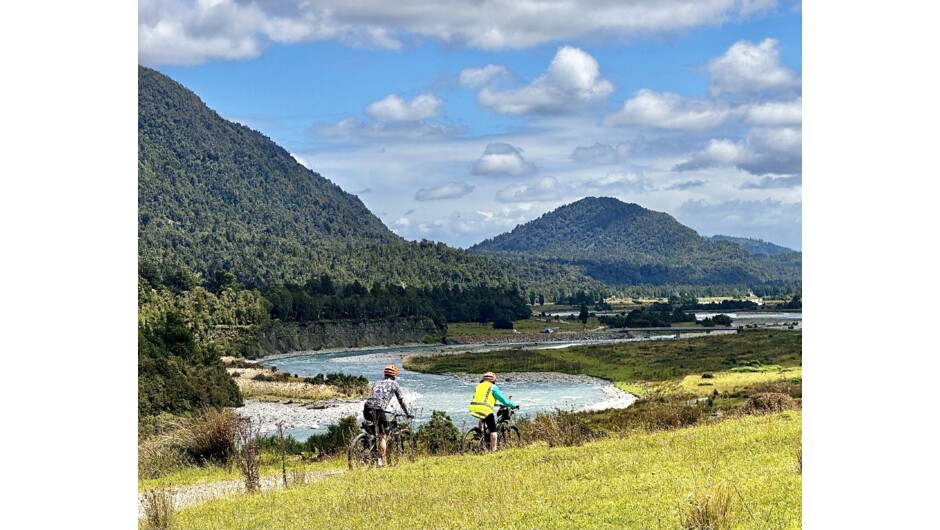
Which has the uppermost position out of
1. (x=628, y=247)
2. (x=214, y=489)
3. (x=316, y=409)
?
(x=628, y=247)

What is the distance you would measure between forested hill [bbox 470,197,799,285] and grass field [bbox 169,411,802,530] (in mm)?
117167

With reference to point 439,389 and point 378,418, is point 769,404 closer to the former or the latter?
point 378,418

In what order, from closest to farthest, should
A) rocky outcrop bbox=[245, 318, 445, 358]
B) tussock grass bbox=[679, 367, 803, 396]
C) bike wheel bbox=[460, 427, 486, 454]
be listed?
bike wheel bbox=[460, 427, 486, 454], tussock grass bbox=[679, 367, 803, 396], rocky outcrop bbox=[245, 318, 445, 358]

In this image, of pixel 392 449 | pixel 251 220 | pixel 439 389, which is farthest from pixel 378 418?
pixel 251 220

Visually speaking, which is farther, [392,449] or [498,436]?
[498,436]

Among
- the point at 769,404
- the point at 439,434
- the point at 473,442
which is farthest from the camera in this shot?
the point at 439,434

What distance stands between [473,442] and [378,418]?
176 centimetres

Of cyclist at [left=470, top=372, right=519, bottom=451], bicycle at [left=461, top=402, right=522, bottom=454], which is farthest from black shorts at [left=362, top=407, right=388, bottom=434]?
bicycle at [left=461, top=402, right=522, bottom=454]

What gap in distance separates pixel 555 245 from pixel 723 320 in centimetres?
→ 8423

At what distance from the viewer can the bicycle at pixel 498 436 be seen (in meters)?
11.8

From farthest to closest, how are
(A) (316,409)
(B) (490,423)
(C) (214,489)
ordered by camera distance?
(A) (316,409)
(B) (490,423)
(C) (214,489)

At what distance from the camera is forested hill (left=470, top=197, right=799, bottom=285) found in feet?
433

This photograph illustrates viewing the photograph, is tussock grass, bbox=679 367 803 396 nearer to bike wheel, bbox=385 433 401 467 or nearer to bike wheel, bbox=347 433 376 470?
bike wheel, bbox=385 433 401 467

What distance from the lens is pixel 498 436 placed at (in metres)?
12.1
